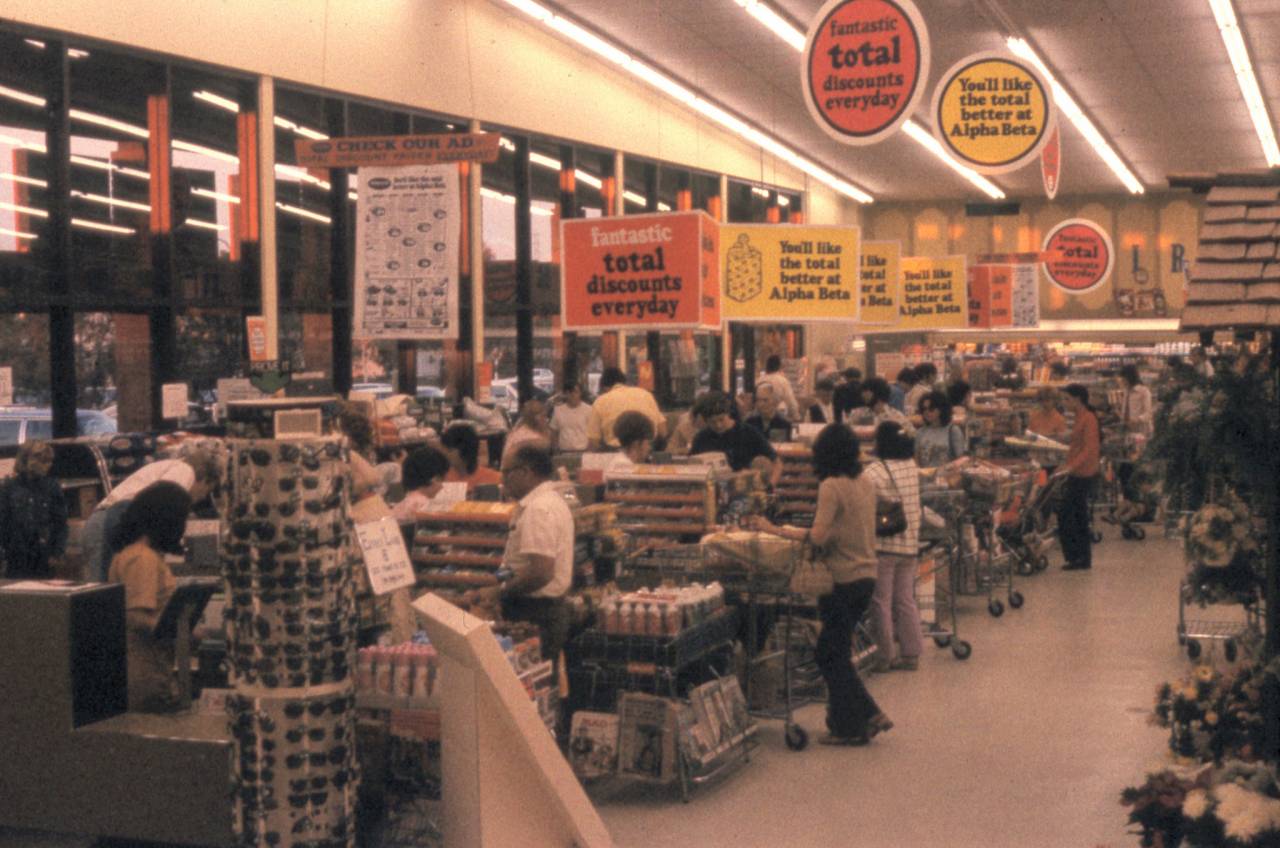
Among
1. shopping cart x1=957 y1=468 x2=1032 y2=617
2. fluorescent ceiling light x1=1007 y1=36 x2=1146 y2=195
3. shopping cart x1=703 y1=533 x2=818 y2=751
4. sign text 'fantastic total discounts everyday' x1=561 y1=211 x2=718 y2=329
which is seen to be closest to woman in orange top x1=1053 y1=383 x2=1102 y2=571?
shopping cart x1=957 y1=468 x2=1032 y2=617

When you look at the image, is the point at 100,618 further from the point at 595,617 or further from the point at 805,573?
the point at 805,573

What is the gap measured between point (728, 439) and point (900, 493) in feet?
6.20

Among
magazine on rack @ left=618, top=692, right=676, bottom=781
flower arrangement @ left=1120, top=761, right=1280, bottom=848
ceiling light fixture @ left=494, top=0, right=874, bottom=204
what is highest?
ceiling light fixture @ left=494, top=0, right=874, bottom=204

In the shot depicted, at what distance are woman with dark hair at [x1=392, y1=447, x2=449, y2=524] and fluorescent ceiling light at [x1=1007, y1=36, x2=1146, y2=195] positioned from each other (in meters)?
7.34

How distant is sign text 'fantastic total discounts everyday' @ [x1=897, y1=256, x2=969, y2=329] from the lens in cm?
2052

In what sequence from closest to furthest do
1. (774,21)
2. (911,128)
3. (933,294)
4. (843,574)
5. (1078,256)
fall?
(843,574) → (774,21) → (933,294) → (911,128) → (1078,256)

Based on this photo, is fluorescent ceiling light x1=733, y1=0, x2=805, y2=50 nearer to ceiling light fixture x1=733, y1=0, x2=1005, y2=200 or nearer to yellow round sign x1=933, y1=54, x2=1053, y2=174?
ceiling light fixture x1=733, y1=0, x2=1005, y2=200

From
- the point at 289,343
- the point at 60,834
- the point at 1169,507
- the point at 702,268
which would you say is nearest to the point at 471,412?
the point at 289,343

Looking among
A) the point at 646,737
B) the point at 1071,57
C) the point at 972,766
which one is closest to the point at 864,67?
the point at 972,766

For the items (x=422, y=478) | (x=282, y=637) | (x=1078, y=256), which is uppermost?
(x=1078, y=256)

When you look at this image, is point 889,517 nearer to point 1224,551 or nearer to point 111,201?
point 1224,551

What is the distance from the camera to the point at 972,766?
24.5 ft

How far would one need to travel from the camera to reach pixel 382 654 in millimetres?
6023

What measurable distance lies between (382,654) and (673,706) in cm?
153
